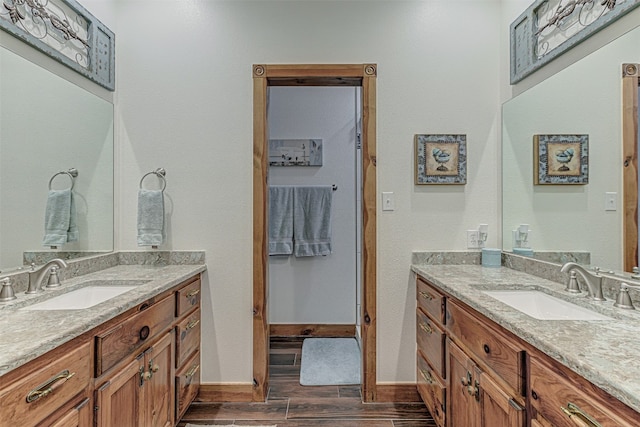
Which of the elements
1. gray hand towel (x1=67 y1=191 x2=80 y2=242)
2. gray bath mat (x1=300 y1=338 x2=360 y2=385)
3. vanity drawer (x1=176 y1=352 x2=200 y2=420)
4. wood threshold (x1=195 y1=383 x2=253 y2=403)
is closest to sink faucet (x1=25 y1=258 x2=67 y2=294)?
gray hand towel (x1=67 y1=191 x2=80 y2=242)

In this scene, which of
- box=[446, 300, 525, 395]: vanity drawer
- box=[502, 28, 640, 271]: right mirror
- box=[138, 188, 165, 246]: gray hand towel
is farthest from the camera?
box=[138, 188, 165, 246]: gray hand towel

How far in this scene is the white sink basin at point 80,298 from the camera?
1.47 metres

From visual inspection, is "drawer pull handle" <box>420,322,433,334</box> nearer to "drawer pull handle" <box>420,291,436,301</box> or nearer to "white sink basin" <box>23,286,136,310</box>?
"drawer pull handle" <box>420,291,436,301</box>

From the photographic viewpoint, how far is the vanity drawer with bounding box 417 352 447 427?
5.82 feet

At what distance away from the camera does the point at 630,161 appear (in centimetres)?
140

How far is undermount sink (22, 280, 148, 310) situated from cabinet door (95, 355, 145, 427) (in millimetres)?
395

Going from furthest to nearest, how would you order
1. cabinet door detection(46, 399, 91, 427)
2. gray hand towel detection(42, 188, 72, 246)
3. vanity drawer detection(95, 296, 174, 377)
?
gray hand towel detection(42, 188, 72, 246) < vanity drawer detection(95, 296, 174, 377) < cabinet door detection(46, 399, 91, 427)

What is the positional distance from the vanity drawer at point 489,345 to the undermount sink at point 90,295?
1517mm

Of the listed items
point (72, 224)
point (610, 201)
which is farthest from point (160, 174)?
point (610, 201)

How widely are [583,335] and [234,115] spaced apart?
206 cm

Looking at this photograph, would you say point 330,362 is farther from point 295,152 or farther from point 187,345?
point 295,152

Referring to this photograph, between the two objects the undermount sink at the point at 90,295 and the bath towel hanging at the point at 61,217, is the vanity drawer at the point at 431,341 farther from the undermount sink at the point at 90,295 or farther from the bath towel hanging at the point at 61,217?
the bath towel hanging at the point at 61,217

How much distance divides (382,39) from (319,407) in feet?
7.68

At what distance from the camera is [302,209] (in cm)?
346
